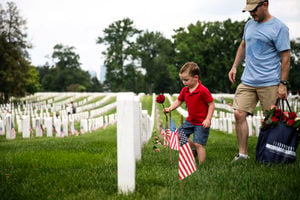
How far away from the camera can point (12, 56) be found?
1858 inches

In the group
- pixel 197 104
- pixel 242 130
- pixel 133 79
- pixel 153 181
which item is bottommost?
pixel 153 181

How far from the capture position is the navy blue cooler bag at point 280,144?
445 centimetres

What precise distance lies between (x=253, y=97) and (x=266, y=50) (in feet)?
2.38

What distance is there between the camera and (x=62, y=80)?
106m

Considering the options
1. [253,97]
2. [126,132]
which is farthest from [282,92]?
[126,132]

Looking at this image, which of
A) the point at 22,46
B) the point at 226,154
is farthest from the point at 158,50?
the point at 226,154

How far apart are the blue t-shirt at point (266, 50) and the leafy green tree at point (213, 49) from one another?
58.0 m

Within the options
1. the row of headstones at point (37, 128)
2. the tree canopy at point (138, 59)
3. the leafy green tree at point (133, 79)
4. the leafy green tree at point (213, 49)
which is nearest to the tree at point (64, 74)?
the tree canopy at point (138, 59)

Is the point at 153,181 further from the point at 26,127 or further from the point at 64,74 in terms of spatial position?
the point at 64,74

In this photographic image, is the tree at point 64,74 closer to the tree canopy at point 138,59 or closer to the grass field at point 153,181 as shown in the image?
the tree canopy at point 138,59

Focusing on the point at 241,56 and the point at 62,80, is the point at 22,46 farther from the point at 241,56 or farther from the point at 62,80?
the point at 62,80

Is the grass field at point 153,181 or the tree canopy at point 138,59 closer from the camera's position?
the grass field at point 153,181

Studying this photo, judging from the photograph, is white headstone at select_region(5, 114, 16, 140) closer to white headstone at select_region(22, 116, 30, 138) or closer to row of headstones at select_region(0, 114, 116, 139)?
row of headstones at select_region(0, 114, 116, 139)

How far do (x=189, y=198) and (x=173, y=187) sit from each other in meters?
0.44
